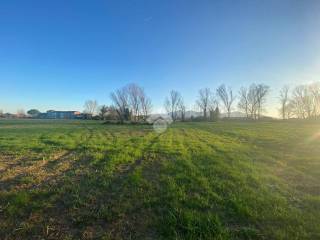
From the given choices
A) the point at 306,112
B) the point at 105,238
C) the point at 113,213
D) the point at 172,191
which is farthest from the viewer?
the point at 306,112

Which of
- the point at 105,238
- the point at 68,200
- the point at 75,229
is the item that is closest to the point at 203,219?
the point at 105,238

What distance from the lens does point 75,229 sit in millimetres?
3670

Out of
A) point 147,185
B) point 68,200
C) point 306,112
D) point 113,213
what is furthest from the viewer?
point 306,112

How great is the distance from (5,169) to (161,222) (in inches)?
264

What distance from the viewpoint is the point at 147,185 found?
226 inches

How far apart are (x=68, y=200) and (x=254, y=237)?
162 inches

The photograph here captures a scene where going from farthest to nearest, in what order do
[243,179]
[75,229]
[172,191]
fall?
[243,179]
[172,191]
[75,229]

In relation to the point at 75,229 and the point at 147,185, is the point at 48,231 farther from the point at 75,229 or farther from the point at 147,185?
the point at 147,185

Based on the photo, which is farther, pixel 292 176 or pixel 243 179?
pixel 292 176

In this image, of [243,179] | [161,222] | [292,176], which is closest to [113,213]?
[161,222]

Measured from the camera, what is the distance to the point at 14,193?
507 centimetres

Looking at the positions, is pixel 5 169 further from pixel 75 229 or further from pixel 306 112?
pixel 306 112

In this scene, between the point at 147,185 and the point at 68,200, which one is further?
the point at 147,185

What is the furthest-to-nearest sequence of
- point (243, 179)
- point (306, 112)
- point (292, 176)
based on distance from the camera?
point (306, 112) → point (292, 176) → point (243, 179)
